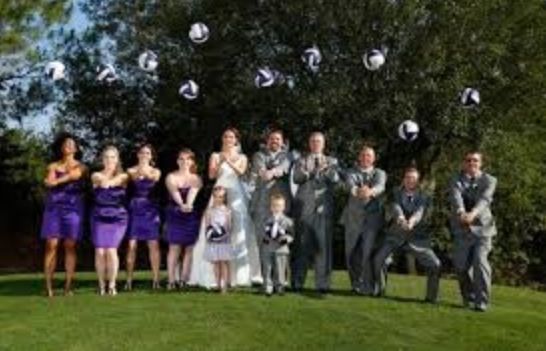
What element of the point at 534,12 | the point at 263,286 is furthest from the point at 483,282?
the point at 534,12

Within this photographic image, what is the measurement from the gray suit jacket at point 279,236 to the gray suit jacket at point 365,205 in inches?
37.3

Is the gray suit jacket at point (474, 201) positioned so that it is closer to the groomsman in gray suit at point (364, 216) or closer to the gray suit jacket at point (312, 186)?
the groomsman in gray suit at point (364, 216)

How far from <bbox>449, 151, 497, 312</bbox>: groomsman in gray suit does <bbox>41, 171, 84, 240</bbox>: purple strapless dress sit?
5.18 meters

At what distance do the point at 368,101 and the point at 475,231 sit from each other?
1096cm

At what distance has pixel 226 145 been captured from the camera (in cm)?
1519

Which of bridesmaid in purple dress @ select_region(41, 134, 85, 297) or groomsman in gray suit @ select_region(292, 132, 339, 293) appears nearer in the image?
bridesmaid in purple dress @ select_region(41, 134, 85, 297)

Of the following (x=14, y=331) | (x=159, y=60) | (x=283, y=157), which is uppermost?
(x=159, y=60)

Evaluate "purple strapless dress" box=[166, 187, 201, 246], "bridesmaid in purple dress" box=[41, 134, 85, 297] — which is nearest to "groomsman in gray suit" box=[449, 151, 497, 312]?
"purple strapless dress" box=[166, 187, 201, 246]

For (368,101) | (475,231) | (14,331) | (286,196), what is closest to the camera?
(14,331)

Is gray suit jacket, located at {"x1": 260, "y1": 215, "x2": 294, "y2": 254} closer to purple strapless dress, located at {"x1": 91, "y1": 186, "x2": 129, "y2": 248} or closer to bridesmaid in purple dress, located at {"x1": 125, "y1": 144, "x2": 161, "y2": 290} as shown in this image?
bridesmaid in purple dress, located at {"x1": 125, "y1": 144, "x2": 161, "y2": 290}

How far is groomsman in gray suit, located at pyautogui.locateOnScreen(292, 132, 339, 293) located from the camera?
1481 cm

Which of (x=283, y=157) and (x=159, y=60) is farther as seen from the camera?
(x=159, y=60)

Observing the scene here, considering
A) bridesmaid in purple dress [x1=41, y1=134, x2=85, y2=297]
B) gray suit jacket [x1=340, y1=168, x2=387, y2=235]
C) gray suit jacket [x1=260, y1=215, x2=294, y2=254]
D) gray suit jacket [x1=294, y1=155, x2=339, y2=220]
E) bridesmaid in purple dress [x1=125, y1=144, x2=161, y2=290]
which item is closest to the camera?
gray suit jacket [x1=260, y1=215, x2=294, y2=254]

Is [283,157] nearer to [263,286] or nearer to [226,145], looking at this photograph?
[226,145]
